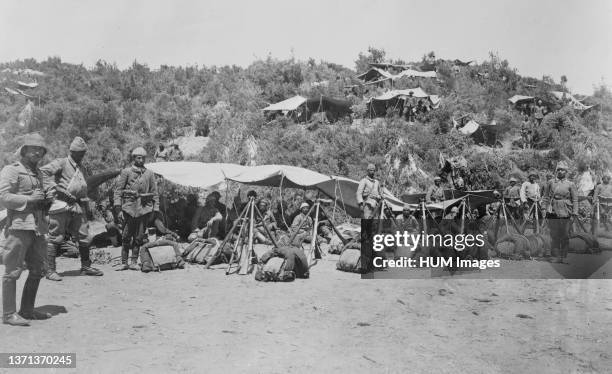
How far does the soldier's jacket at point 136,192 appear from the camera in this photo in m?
7.85

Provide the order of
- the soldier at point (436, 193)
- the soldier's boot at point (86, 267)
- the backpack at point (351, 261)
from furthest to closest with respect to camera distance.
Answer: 1. the soldier at point (436, 193)
2. the backpack at point (351, 261)
3. the soldier's boot at point (86, 267)

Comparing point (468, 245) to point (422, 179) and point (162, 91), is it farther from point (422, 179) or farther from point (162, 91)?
point (162, 91)

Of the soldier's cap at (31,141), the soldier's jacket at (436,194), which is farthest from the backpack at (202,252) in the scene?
the soldier's cap at (31,141)

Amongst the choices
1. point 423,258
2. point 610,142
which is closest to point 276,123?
point 610,142

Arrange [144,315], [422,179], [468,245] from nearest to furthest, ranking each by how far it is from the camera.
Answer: [144,315]
[468,245]
[422,179]

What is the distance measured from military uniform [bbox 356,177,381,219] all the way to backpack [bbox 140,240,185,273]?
3222 mm

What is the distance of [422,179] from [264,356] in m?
18.0

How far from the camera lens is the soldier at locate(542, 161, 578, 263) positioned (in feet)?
29.6

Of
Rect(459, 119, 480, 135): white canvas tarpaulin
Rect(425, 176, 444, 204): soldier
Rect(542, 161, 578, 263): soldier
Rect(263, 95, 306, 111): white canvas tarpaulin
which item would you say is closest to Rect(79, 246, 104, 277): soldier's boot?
Rect(425, 176, 444, 204): soldier

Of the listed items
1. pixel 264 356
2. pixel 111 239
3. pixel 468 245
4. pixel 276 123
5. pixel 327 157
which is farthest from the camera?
pixel 276 123

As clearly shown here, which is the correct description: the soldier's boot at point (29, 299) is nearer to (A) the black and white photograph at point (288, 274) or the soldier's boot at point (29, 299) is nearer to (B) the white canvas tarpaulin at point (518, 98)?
(A) the black and white photograph at point (288, 274)

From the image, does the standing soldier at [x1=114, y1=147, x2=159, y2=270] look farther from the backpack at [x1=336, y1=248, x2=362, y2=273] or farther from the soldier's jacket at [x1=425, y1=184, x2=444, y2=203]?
the soldier's jacket at [x1=425, y1=184, x2=444, y2=203]

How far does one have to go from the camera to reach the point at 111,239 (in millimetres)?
10289

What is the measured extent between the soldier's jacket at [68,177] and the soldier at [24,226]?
5.77 feet
